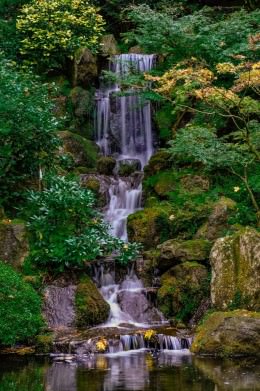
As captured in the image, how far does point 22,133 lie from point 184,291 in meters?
5.52

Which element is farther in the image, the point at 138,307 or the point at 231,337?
the point at 138,307

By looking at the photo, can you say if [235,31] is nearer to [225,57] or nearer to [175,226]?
[225,57]

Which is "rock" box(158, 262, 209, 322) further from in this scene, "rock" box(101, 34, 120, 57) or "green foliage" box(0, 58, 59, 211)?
"rock" box(101, 34, 120, 57)

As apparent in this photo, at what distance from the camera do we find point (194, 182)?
59.8ft

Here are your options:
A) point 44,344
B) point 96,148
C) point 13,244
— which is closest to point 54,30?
point 96,148

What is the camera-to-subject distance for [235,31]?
19.7 m

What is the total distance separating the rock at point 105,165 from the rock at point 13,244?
252 inches

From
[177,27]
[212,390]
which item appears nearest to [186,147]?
[177,27]

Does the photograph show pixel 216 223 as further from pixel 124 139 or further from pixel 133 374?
pixel 124 139

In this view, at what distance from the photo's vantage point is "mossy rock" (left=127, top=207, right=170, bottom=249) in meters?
16.5

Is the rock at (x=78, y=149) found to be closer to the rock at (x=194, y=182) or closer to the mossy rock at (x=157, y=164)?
the mossy rock at (x=157, y=164)

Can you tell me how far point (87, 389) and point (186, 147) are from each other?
302 inches

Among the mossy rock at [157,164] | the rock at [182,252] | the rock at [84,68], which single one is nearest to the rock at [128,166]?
the mossy rock at [157,164]

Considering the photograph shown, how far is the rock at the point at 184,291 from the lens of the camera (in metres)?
13.8
